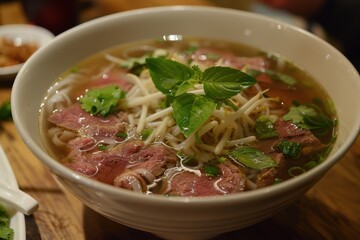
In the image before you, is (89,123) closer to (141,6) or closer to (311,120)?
(311,120)

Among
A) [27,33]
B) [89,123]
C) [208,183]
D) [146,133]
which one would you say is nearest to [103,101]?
[89,123]

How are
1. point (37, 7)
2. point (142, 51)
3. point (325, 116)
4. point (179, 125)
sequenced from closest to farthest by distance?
point (179, 125) < point (325, 116) < point (142, 51) < point (37, 7)

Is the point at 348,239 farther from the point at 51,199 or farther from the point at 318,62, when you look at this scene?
the point at 51,199

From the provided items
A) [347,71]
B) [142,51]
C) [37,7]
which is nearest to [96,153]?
[142,51]

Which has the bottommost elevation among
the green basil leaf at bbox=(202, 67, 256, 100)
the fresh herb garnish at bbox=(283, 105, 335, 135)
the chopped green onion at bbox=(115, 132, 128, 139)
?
the chopped green onion at bbox=(115, 132, 128, 139)

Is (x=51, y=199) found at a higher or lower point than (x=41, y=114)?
lower

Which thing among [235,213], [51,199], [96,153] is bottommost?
[51,199]

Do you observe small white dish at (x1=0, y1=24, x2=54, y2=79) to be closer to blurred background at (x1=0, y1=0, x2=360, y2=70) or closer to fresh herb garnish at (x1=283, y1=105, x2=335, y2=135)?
blurred background at (x1=0, y1=0, x2=360, y2=70)

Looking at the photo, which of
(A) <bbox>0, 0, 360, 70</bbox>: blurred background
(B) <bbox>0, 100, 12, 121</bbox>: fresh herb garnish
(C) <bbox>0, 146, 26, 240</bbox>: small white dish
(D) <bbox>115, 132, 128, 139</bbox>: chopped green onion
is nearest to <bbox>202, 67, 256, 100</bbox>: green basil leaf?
(D) <bbox>115, 132, 128, 139</bbox>: chopped green onion
